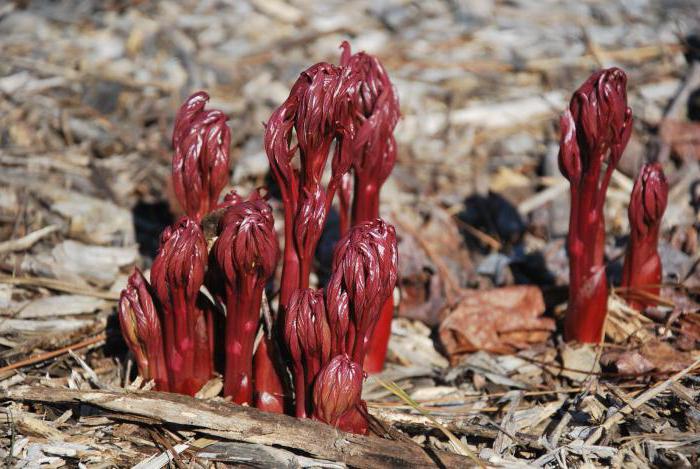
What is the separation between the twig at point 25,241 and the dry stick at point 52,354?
84 centimetres

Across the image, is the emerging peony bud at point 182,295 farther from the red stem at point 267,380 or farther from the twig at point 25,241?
the twig at point 25,241

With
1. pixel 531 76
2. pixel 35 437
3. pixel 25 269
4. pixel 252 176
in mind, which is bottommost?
pixel 35 437

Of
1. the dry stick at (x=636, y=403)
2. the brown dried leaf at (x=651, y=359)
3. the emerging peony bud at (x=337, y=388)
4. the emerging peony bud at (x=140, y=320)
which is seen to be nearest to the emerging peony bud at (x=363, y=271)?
the emerging peony bud at (x=337, y=388)

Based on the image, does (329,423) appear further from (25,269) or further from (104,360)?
(25,269)

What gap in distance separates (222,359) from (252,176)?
1945mm

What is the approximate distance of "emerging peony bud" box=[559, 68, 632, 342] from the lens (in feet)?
11.1

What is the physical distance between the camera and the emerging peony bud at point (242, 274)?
286 centimetres

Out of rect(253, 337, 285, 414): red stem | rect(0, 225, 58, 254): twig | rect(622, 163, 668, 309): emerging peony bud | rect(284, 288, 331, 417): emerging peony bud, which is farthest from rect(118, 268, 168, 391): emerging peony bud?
rect(622, 163, 668, 309): emerging peony bud

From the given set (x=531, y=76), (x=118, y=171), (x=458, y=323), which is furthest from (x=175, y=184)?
(x=531, y=76)

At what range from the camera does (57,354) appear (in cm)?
354

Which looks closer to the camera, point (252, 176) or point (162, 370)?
point (162, 370)

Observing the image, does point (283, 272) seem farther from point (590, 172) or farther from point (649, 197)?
point (649, 197)

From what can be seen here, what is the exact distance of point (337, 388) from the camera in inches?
113

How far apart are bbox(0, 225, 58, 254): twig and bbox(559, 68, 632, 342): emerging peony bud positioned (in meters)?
2.68
